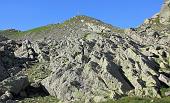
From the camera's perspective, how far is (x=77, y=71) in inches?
2303

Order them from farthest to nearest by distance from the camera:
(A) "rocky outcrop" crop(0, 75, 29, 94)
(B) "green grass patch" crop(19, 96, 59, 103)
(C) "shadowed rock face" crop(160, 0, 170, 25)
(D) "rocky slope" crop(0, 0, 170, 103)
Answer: (C) "shadowed rock face" crop(160, 0, 170, 25), (A) "rocky outcrop" crop(0, 75, 29, 94), (B) "green grass patch" crop(19, 96, 59, 103), (D) "rocky slope" crop(0, 0, 170, 103)

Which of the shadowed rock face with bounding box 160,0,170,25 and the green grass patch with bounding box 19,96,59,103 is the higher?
the shadowed rock face with bounding box 160,0,170,25

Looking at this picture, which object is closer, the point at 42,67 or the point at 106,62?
the point at 106,62

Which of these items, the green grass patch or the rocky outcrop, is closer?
the green grass patch

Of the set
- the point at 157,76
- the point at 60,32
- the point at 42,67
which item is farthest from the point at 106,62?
the point at 60,32

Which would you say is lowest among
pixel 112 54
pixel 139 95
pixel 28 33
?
pixel 139 95

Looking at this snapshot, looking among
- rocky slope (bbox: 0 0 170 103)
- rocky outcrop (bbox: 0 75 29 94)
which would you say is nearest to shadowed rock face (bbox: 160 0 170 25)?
rocky slope (bbox: 0 0 170 103)

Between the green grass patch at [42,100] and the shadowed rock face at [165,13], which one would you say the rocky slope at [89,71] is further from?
the shadowed rock face at [165,13]

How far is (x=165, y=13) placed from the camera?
363 feet

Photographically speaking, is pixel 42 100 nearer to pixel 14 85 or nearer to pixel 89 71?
pixel 14 85

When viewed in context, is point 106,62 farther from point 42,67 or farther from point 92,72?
point 42,67

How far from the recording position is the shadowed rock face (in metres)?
108

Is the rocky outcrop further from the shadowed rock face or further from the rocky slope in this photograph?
the shadowed rock face

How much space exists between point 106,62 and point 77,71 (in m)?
3.35
